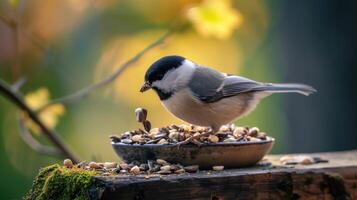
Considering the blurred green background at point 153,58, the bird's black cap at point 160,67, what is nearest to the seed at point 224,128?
the bird's black cap at point 160,67

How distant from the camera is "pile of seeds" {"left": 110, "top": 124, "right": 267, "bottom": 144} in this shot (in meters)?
2.60

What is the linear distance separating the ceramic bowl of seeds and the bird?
12 centimetres

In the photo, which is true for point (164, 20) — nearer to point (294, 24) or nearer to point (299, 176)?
point (294, 24)

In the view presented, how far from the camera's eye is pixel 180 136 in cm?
264

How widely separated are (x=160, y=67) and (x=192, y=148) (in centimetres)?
45

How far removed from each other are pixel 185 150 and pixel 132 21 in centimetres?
289

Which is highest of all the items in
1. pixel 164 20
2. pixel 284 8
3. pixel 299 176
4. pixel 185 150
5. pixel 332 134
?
pixel 164 20

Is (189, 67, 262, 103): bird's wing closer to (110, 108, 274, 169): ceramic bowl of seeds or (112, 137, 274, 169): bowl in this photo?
(110, 108, 274, 169): ceramic bowl of seeds

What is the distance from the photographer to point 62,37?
5098 mm

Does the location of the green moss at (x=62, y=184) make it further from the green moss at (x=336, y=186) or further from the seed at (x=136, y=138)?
the green moss at (x=336, y=186)

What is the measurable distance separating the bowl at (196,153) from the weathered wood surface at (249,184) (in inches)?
2.8

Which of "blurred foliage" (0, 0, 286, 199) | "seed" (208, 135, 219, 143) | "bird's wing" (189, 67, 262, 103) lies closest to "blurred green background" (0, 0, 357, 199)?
"blurred foliage" (0, 0, 286, 199)

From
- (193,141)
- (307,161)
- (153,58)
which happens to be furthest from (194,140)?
(153,58)

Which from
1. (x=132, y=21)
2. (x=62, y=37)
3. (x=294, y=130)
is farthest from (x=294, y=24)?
(x=62, y=37)
